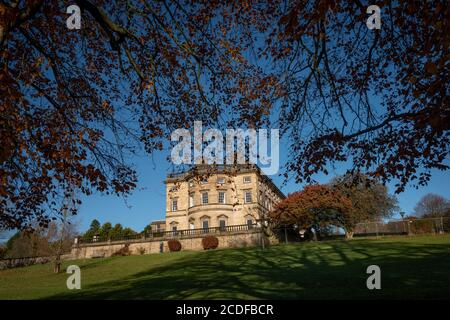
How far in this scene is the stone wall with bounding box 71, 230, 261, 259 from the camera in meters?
39.2

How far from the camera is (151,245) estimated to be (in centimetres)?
4306

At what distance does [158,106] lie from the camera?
9.75m

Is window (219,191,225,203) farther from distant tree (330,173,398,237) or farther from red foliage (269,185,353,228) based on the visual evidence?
distant tree (330,173,398,237)

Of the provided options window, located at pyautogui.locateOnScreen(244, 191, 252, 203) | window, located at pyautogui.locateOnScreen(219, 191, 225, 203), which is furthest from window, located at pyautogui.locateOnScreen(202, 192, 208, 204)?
window, located at pyautogui.locateOnScreen(244, 191, 252, 203)

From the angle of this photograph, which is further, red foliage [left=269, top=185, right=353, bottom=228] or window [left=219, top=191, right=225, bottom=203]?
window [left=219, top=191, right=225, bottom=203]

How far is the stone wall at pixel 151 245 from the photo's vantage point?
3919 cm

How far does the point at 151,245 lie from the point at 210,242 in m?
8.26

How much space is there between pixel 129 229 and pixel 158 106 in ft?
209

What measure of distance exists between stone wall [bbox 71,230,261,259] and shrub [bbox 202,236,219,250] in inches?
23.4

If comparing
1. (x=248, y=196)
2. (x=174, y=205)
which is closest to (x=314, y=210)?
(x=248, y=196)

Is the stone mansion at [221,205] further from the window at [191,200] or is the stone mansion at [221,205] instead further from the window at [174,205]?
the window at [174,205]

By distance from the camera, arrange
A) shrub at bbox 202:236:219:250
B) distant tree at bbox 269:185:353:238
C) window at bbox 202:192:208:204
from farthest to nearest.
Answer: window at bbox 202:192:208:204 < shrub at bbox 202:236:219:250 < distant tree at bbox 269:185:353:238

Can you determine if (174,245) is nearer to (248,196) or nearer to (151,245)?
(151,245)

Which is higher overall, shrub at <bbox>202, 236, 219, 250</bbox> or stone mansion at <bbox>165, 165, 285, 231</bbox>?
stone mansion at <bbox>165, 165, 285, 231</bbox>
